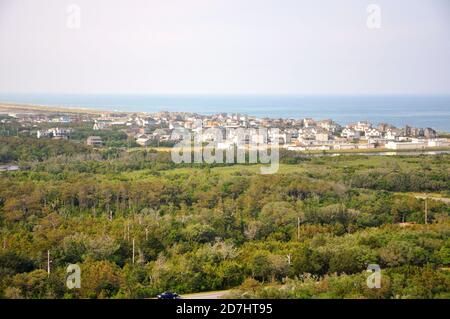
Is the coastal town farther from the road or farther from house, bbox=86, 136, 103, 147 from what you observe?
the road

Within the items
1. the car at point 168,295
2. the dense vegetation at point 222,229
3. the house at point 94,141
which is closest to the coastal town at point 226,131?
the house at point 94,141

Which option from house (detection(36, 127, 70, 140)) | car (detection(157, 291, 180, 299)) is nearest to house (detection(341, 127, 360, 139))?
house (detection(36, 127, 70, 140))

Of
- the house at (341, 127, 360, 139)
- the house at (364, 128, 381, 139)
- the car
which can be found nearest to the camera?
the car

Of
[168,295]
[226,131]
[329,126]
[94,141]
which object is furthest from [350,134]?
[168,295]

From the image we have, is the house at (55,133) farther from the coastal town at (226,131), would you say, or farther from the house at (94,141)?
the house at (94,141)
